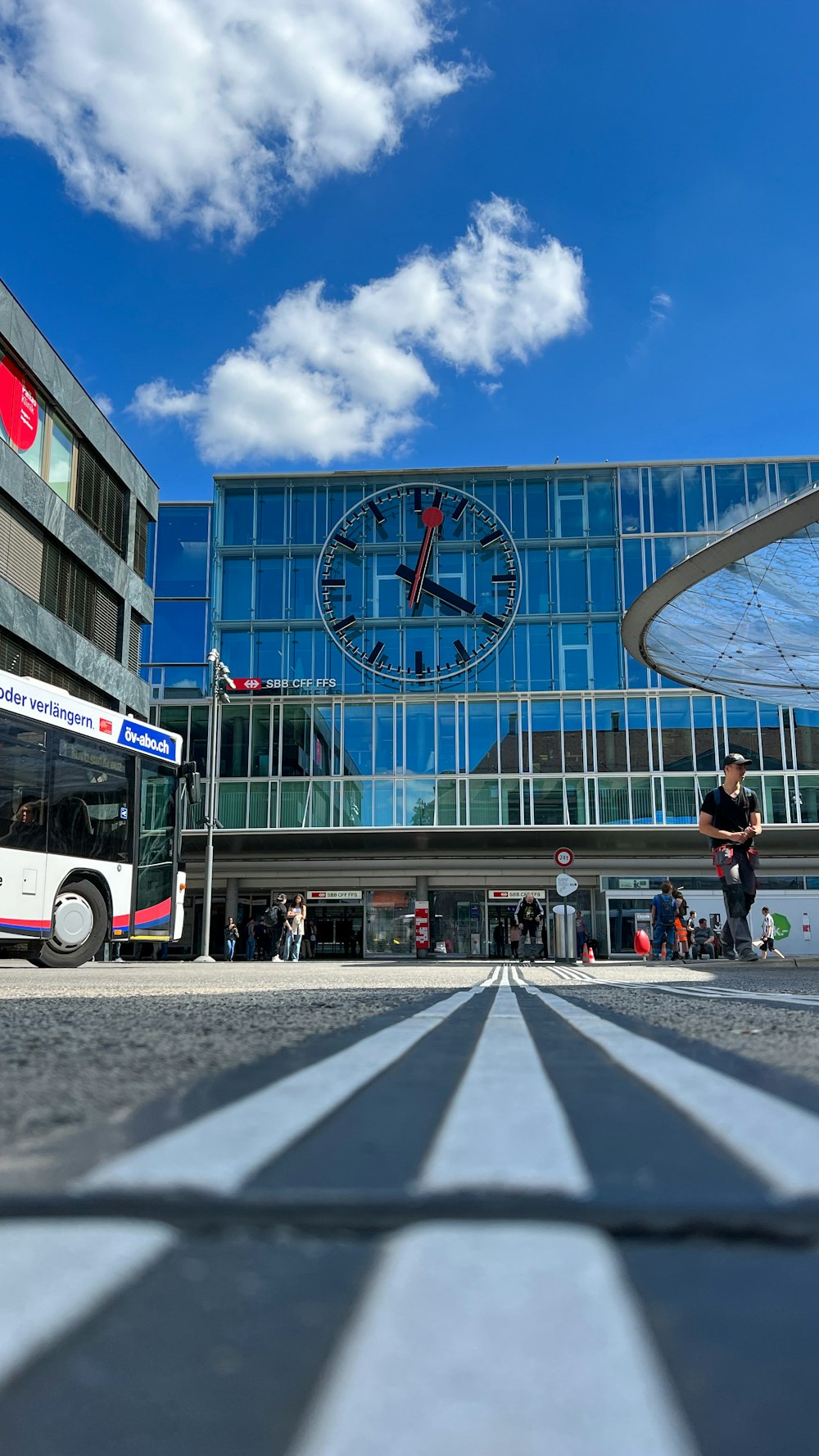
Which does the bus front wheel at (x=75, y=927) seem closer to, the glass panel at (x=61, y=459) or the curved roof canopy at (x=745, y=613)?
the curved roof canopy at (x=745, y=613)

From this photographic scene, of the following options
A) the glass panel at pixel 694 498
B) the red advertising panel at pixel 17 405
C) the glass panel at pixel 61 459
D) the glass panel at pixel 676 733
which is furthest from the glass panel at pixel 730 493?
the red advertising panel at pixel 17 405

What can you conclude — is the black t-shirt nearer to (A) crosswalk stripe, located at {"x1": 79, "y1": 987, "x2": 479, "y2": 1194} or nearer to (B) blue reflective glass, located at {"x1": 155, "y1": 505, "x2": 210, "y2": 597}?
(A) crosswalk stripe, located at {"x1": 79, "y1": 987, "x2": 479, "y2": 1194}

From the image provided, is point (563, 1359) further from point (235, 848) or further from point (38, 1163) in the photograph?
point (235, 848)

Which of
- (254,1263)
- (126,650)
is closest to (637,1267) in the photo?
(254,1263)

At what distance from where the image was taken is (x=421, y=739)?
3788 centimetres

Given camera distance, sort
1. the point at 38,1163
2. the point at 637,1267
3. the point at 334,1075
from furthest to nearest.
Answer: the point at 334,1075
the point at 38,1163
the point at 637,1267

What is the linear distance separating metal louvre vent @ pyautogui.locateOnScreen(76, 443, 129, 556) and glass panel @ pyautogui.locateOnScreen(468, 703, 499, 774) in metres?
14.8

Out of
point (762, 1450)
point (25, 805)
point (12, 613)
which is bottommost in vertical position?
point (762, 1450)

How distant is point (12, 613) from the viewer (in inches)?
860

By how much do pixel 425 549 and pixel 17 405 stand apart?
1905cm

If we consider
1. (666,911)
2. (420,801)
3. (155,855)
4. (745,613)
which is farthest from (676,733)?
(155,855)

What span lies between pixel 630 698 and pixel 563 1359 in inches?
1506

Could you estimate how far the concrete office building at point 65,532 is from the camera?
2259 cm

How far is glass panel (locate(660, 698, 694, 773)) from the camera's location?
3712 cm
